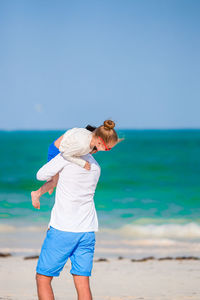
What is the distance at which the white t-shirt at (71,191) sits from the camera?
259 cm

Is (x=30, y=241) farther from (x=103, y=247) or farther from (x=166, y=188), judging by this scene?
(x=166, y=188)

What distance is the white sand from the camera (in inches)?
162

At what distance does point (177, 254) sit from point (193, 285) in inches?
86.4

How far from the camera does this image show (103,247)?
686 centimetres

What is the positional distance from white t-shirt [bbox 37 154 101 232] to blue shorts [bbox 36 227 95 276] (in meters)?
0.04

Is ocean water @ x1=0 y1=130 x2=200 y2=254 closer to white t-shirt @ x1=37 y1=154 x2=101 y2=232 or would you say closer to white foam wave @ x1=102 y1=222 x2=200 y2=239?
white foam wave @ x1=102 y1=222 x2=200 y2=239

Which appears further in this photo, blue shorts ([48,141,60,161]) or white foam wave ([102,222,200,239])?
white foam wave ([102,222,200,239])

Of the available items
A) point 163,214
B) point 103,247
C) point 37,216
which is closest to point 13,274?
point 103,247

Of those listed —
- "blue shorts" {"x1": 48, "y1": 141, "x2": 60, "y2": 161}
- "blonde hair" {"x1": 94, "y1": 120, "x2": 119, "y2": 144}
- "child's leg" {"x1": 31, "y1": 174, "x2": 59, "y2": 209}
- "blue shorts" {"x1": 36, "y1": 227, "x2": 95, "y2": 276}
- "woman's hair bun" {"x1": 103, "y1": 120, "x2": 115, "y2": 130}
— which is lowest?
"blue shorts" {"x1": 36, "y1": 227, "x2": 95, "y2": 276}

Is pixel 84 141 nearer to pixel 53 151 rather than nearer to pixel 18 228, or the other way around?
pixel 53 151

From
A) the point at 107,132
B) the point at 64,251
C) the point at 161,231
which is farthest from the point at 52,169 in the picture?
the point at 161,231

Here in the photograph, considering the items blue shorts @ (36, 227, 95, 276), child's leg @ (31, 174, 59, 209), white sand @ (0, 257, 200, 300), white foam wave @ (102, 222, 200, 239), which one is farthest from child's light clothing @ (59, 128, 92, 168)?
white foam wave @ (102, 222, 200, 239)

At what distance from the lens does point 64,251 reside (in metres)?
2.65

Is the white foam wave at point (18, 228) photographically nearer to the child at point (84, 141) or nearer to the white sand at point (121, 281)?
the white sand at point (121, 281)
